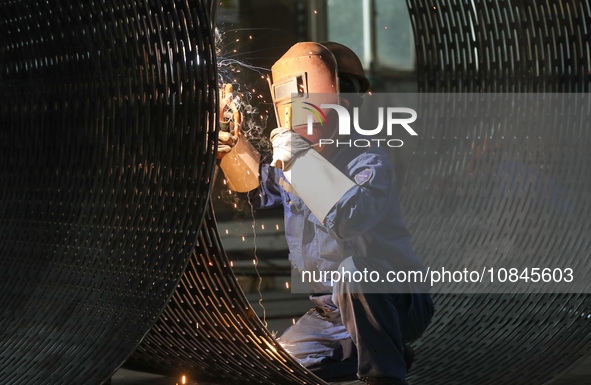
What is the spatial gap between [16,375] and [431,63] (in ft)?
6.75

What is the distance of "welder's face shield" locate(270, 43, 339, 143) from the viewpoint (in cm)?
284

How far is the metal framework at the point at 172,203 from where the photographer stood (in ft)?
8.08

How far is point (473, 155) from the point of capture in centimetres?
367

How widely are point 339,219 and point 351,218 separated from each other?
37 millimetres

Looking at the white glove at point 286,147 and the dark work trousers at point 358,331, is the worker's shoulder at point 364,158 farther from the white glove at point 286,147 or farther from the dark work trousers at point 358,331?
the dark work trousers at point 358,331

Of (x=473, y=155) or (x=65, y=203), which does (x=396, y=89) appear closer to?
(x=473, y=155)

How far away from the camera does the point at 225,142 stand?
2.99m

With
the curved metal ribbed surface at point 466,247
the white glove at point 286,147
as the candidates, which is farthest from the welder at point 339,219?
the curved metal ribbed surface at point 466,247

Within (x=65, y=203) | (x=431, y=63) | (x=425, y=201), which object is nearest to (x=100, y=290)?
(x=65, y=203)

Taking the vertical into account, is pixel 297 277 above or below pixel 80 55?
below

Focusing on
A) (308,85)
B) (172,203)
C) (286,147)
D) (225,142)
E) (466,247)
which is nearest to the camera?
(172,203)

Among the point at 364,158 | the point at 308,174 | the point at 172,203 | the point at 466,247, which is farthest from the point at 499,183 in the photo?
the point at 172,203

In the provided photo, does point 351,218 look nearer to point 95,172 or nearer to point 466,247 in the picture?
point 95,172

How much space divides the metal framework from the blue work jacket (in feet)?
1.47
